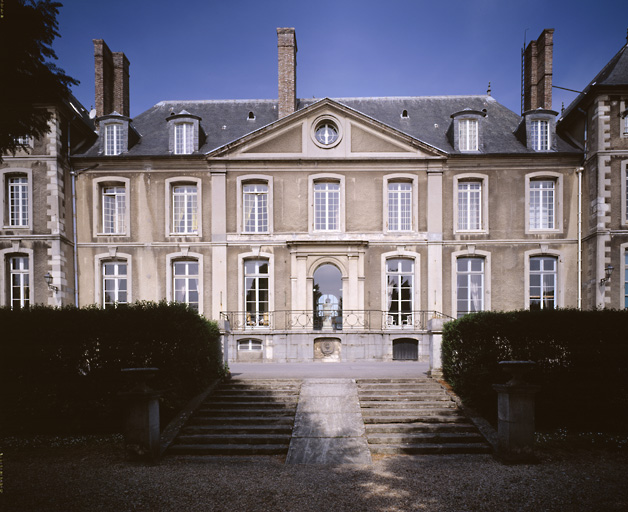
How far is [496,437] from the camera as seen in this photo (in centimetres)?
716

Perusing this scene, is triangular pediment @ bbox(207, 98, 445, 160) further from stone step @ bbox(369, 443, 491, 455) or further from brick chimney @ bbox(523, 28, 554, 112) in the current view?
stone step @ bbox(369, 443, 491, 455)

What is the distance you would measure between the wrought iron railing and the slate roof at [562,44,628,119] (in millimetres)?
9086

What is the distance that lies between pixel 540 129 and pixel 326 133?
776 cm

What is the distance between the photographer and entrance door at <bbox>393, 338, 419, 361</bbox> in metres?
15.7

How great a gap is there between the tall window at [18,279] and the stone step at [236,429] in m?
11.7

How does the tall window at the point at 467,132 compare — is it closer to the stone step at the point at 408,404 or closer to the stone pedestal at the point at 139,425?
the stone step at the point at 408,404

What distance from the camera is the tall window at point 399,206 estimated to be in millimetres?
16969

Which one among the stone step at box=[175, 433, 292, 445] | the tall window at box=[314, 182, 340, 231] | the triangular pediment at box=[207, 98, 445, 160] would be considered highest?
the triangular pediment at box=[207, 98, 445, 160]

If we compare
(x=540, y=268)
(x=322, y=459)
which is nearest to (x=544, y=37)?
(x=540, y=268)

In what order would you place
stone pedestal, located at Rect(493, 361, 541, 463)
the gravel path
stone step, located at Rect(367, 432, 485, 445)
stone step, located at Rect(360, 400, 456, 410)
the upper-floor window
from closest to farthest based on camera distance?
the gravel path
stone pedestal, located at Rect(493, 361, 541, 463)
stone step, located at Rect(367, 432, 485, 445)
stone step, located at Rect(360, 400, 456, 410)
the upper-floor window

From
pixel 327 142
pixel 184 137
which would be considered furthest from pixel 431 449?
pixel 184 137

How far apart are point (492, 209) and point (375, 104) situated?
671 centimetres

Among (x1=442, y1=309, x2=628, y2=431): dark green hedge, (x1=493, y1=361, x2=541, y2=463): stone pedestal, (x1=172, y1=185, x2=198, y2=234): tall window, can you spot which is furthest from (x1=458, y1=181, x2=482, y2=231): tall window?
(x1=493, y1=361, x2=541, y2=463): stone pedestal

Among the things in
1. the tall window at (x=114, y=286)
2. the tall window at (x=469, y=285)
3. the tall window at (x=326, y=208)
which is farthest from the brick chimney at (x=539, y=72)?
the tall window at (x=114, y=286)
